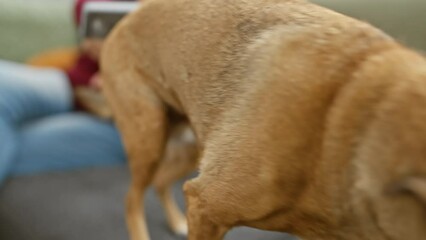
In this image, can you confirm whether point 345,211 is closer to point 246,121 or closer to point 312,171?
point 312,171

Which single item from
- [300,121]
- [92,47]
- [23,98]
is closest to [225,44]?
[300,121]

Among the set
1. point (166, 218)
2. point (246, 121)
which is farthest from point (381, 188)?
point (166, 218)

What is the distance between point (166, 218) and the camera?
1.99m

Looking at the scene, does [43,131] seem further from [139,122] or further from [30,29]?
[139,122]

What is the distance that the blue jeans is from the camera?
2254 mm

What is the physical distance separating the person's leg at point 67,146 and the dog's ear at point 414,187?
159 centimetres

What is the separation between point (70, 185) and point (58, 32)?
0.90 metres

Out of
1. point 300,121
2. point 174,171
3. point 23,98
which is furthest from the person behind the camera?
point 23,98

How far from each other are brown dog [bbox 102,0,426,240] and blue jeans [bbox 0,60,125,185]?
0.95m

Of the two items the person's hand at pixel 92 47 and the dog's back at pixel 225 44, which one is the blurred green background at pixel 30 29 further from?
the dog's back at pixel 225 44

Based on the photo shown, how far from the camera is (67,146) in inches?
91.4

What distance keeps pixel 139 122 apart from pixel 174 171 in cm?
33

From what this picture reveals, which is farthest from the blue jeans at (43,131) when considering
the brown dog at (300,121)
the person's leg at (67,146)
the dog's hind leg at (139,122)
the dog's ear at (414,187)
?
the dog's ear at (414,187)

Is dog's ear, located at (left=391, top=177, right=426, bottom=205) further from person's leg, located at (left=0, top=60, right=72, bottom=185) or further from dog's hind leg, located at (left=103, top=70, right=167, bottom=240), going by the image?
person's leg, located at (left=0, top=60, right=72, bottom=185)
